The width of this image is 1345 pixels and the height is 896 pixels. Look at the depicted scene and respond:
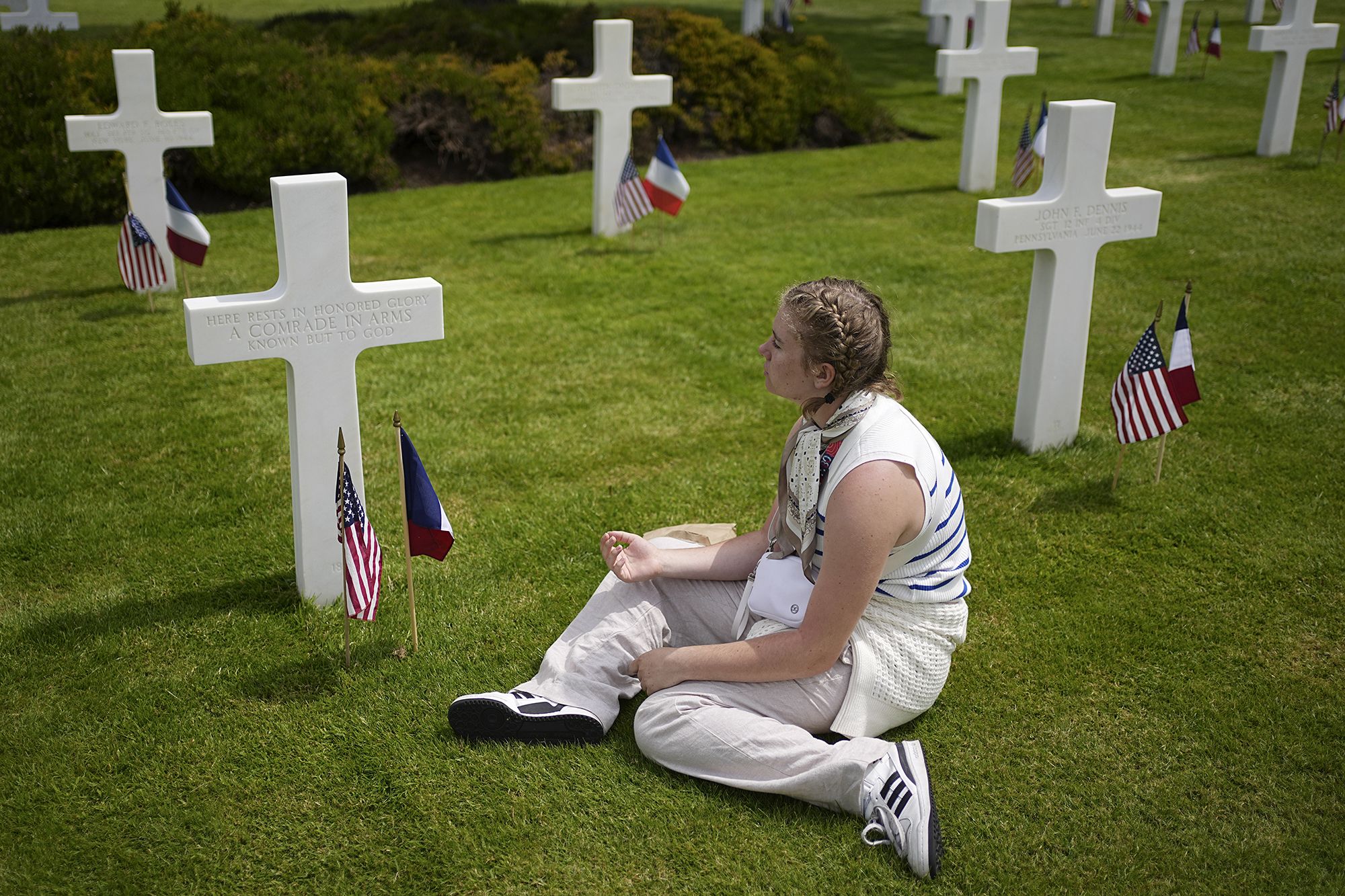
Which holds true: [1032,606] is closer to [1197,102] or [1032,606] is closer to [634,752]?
[634,752]

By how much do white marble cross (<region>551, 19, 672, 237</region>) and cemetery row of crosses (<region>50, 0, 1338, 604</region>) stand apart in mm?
13

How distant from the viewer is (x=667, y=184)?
936 centimetres

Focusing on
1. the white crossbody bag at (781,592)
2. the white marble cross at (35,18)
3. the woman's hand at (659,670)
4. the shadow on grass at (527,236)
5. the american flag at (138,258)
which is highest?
the white marble cross at (35,18)

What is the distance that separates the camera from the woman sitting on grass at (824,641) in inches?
133

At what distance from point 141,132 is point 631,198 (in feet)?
11.6

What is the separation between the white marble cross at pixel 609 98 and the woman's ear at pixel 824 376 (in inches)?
260

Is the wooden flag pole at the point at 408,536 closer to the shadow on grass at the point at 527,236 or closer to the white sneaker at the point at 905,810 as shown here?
the white sneaker at the point at 905,810

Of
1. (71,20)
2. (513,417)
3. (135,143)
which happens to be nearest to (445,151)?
(71,20)

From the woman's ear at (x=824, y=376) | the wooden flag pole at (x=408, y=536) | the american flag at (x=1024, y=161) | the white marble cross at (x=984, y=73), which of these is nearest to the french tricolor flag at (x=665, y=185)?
the american flag at (x=1024, y=161)

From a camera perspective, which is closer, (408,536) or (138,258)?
(408,536)

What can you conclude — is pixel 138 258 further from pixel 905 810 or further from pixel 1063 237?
pixel 905 810

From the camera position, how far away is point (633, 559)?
403 cm

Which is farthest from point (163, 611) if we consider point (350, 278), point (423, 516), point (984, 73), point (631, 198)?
point (984, 73)

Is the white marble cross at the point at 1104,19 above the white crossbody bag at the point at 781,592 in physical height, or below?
above
